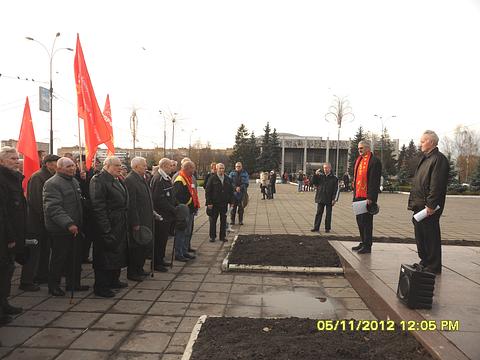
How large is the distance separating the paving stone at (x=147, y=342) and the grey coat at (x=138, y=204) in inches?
81.7

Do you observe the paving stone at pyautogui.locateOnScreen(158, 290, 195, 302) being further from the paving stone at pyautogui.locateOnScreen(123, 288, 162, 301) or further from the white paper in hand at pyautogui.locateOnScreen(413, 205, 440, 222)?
the white paper in hand at pyautogui.locateOnScreen(413, 205, 440, 222)

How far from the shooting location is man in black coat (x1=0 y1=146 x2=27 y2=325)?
4246 millimetres

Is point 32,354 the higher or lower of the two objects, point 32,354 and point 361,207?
the lower

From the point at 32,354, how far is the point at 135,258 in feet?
8.81

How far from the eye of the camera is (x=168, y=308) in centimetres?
495

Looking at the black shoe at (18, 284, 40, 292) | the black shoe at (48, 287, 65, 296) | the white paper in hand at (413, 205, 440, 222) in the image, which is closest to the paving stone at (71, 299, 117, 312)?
the black shoe at (48, 287, 65, 296)

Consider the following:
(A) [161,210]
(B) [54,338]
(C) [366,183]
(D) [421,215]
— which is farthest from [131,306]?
(C) [366,183]

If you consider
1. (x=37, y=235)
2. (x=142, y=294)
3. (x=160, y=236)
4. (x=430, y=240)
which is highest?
(x=430, y=240)

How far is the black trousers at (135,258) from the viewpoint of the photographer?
621cm

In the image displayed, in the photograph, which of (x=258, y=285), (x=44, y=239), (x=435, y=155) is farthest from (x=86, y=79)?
(x=435, y=155)

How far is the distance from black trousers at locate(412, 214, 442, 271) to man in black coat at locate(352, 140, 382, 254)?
133 cm

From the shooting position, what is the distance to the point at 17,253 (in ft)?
15.0

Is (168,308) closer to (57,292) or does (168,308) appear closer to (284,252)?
(57,292)

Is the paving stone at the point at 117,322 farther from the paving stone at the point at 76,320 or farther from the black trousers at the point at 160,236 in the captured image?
the black trousers at the point at 160,236
